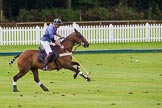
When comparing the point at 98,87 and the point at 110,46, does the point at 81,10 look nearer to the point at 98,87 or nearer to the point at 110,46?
the point at 110,46

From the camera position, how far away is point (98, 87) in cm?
2305

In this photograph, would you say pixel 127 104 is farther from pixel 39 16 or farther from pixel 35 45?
pixel 39 16

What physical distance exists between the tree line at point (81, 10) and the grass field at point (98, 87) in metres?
30.8

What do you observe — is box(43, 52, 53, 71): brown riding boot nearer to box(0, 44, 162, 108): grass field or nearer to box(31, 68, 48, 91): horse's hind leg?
box(31, 68, 48, 91): horse's hind leg

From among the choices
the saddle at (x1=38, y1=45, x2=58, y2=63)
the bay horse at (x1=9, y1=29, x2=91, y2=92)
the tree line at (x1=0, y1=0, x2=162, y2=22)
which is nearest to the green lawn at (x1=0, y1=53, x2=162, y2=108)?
the bay horse at (x1=9, y1=29, x2=91, y2=92)

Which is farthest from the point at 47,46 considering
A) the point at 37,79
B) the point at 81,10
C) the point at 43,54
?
the point at 81,10

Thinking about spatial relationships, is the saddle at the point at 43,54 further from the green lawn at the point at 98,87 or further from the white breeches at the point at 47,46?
the green lawn at the point at 98,87

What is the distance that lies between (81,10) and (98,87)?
151ft

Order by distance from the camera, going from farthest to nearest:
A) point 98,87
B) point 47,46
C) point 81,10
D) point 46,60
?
point 81,10 < point 47,46 < point 46,60 < point 98,87

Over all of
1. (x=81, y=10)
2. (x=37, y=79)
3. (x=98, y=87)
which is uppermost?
(x=37, y=79)

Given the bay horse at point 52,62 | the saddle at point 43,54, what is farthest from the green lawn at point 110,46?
the saddle at point 43,54

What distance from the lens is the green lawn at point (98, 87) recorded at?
61.6 ft

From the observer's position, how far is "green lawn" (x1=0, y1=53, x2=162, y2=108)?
18.8m

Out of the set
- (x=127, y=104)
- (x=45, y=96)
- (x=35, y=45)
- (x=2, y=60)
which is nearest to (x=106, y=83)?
(x=45, y=96)
